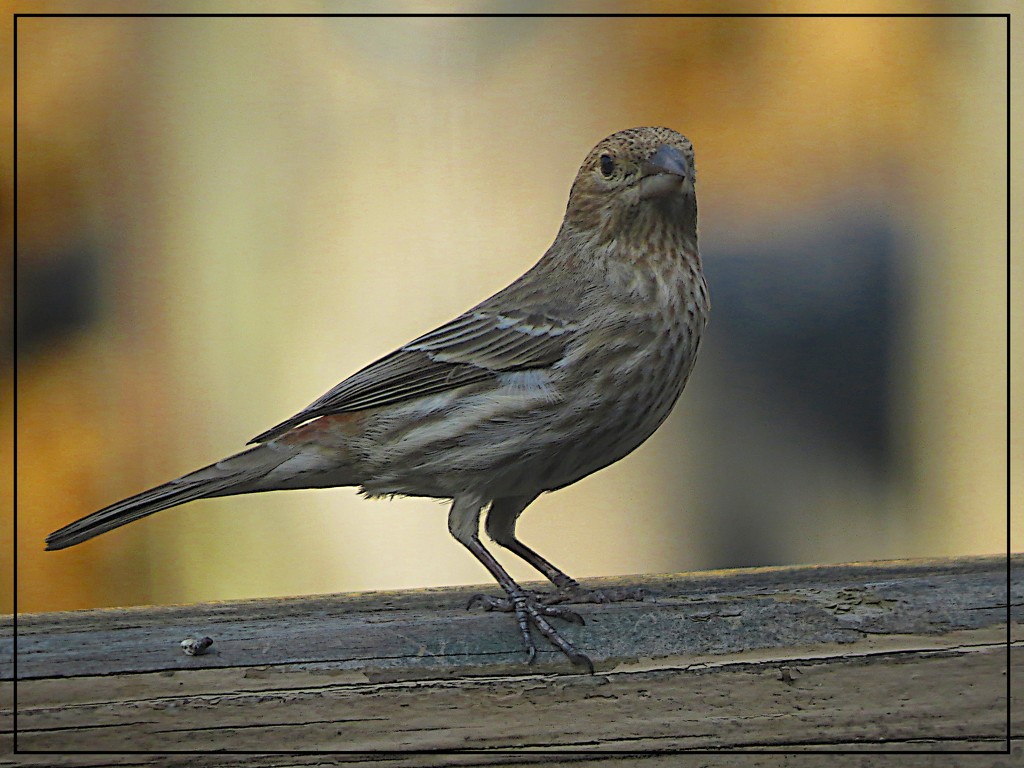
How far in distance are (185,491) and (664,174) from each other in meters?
1.16

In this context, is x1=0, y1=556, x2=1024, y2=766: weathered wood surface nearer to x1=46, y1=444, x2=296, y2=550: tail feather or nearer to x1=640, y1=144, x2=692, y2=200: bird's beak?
x1=46, y1=444, x2=296, y2=550: tail feather

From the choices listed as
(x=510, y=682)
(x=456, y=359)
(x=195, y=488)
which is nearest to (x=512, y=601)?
(x=510, y=682)

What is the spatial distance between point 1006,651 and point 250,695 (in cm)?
134

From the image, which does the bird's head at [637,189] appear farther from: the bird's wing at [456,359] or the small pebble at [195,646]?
the small pebble at [195,646]

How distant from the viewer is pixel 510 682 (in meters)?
2.04

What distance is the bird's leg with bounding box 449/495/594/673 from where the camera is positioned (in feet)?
6.95

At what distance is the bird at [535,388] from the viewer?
2367 millimetres

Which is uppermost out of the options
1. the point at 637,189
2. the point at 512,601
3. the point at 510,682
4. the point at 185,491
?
the point at 637,189

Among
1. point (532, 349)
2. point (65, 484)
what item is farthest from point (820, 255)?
point (65, 484)

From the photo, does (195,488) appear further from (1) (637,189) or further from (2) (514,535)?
(1) (637,189)

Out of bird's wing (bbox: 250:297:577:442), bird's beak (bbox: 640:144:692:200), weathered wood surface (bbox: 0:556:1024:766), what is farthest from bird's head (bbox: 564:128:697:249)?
weathered wood surface (bbox: 0:556:1024:766)

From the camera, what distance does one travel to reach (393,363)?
101 inches

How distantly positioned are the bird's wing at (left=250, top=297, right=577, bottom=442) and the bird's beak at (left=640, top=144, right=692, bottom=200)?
0.31 m

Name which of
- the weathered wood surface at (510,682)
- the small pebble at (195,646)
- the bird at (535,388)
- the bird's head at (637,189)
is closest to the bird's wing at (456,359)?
the bird at (535,388)
